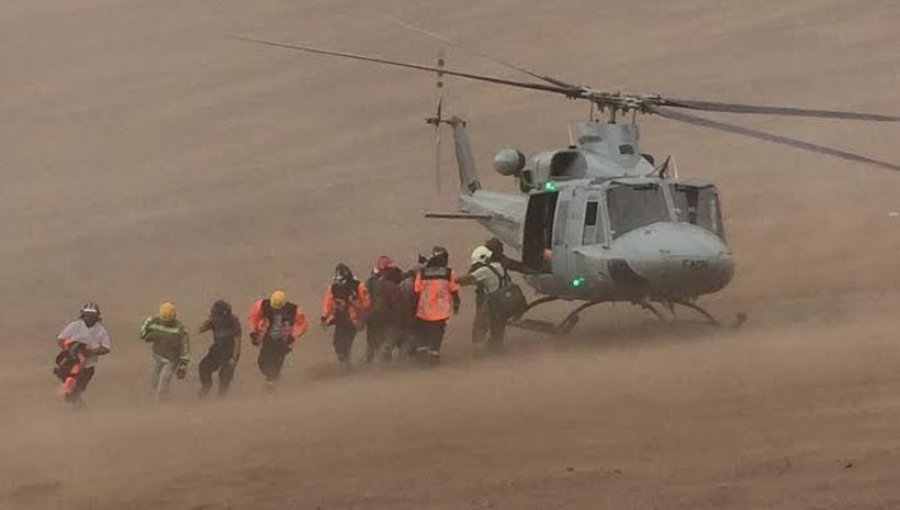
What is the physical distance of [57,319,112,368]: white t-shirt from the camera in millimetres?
12383

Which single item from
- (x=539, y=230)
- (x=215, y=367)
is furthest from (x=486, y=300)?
(x=215, y=367)

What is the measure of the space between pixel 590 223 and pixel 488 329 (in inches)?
58.1

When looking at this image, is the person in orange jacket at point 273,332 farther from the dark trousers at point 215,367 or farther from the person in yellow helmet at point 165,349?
the person in yellow helmet at point 165,349

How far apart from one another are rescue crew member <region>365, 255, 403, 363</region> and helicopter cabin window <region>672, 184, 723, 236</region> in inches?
100

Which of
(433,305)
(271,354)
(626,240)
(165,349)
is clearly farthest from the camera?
(433,305)

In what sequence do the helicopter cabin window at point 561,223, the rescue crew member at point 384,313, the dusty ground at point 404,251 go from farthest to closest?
the helicopter cabin window at point 561,223 → the rescue crew member at point 384,313 → the dusty ground at point 404,251

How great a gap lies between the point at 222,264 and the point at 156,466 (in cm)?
1259

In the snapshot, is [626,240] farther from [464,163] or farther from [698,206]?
[464,163]

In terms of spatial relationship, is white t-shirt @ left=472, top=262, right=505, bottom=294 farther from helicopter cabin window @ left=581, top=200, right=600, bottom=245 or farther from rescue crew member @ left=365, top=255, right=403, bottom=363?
helicopter cabin window @ left=581, top=200, right=600, bottom=245

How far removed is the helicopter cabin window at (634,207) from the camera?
13.0m

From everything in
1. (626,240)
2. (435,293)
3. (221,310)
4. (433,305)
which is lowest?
(221,310)

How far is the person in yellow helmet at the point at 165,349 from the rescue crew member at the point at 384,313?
5.86 ft

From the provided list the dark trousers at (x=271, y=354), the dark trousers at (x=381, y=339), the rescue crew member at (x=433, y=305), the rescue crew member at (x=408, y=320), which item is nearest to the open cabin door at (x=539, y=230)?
the rescue crew member at (x=433, y=305)

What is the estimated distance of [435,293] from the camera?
42.9ft
